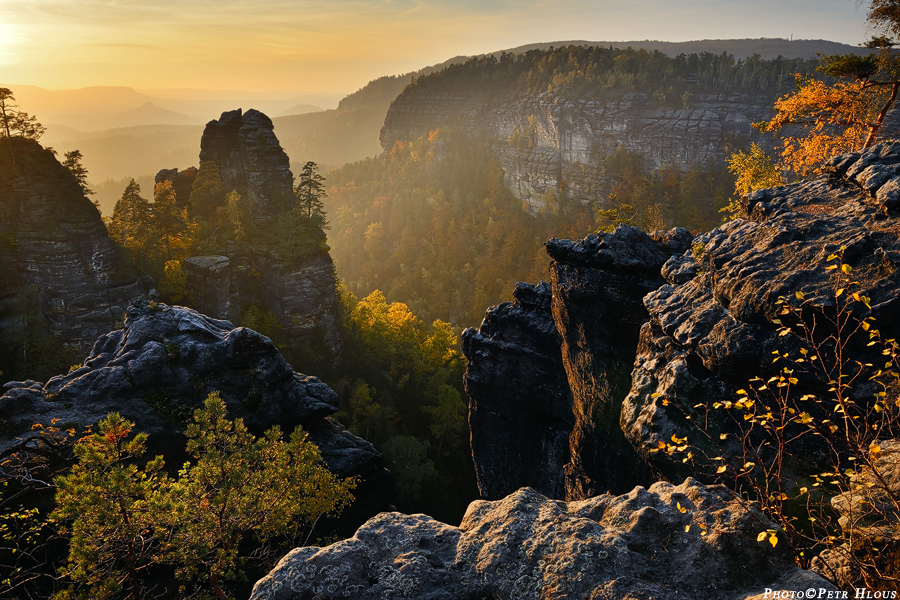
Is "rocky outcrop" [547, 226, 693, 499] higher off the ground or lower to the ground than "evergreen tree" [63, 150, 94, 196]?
lower

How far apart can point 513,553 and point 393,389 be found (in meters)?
39.3

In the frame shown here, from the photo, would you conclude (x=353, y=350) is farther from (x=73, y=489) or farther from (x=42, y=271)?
(x=73, y=489)

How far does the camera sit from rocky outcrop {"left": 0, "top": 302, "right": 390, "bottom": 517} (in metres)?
17.6

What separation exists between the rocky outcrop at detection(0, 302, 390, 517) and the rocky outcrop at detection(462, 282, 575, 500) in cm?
594

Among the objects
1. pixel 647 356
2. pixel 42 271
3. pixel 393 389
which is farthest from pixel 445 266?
pixel 647 356

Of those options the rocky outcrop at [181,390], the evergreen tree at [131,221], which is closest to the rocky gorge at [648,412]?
the rocky outcrop at [181,390]

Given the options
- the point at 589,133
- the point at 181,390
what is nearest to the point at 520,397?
the point at 181,390

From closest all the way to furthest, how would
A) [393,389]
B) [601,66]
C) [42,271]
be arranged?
1. [42,271]
2. [393,389]
3. [601,66]

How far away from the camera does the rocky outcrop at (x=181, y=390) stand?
693 inches

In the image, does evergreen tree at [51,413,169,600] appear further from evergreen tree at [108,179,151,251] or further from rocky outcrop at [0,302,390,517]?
evergreen tree at [108,179,151,251]

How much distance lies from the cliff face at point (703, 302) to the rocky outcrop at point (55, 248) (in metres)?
30.6

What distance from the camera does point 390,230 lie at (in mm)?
107938

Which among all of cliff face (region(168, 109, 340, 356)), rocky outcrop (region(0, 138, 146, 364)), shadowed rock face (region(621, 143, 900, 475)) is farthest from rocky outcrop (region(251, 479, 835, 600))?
cliff face (region(168, 109, 340, 356))

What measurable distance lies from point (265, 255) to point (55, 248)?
14603mm
